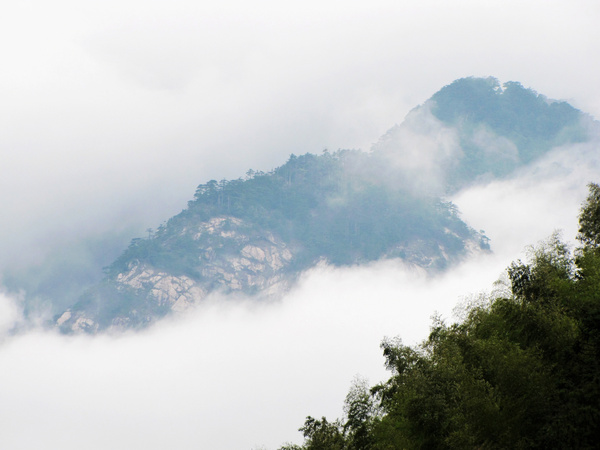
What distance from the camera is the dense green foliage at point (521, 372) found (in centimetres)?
4844

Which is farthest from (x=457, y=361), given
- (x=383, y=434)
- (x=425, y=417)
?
(x=383, y=434)

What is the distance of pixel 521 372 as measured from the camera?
178 feet

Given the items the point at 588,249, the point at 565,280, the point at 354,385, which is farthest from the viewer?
the point at 354,385

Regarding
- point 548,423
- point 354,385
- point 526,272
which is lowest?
point 548,423

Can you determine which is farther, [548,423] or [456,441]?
[456,441]

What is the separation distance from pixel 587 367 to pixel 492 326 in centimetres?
2067

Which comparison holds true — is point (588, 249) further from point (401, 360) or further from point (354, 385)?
Result: point (354, 385)

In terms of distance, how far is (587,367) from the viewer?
48.1m

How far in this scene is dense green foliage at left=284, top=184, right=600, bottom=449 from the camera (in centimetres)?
4844

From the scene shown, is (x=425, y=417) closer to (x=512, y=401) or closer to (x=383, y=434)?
(x=512, y=401)

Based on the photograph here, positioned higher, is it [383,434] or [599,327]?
[383,434]

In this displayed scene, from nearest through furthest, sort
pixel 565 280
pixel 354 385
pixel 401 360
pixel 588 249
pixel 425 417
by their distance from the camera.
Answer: pixel 425 417 < pixel 565 280 < pixel 588 249 < pixel 401 360 < pixel 354 385

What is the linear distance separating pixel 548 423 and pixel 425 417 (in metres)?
13.6

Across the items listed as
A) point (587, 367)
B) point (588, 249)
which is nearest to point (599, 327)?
Answer: point (587, 367)
